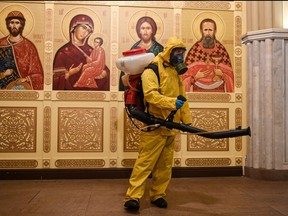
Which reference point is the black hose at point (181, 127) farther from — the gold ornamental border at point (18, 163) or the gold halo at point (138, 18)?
the gold ornamental border at point (18, 163)

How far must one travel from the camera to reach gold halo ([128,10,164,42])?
4406 millimetres

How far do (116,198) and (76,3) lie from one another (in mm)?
2770

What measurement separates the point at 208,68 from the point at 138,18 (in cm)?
126

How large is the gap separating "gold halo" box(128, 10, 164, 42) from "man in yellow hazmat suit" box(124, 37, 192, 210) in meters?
1.53

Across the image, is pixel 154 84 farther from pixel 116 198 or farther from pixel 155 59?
pixel 116 198

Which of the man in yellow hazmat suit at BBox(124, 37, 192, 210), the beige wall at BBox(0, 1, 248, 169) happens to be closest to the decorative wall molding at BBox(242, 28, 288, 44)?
the beige wall at BBox(0, 1, 248, 169)

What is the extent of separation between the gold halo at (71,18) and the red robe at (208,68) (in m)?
1.38

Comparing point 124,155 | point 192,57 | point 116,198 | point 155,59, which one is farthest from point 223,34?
point 116,198

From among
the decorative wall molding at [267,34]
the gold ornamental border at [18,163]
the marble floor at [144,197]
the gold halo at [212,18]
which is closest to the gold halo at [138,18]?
the gold halo at [212,18]

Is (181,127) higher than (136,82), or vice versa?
(136,82)

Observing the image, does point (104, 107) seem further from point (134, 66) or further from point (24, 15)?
point (24, 15)

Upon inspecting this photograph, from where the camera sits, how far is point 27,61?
14.0ft

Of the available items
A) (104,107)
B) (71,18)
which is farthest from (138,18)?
(104,107)

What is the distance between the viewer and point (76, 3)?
4.35m
